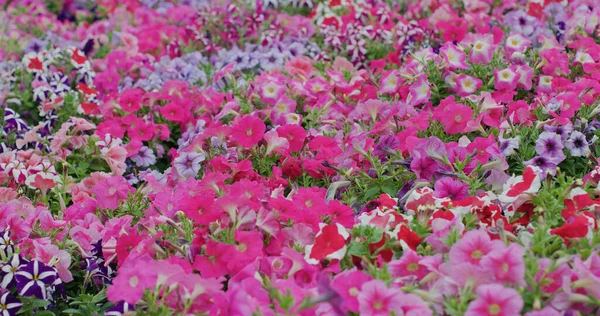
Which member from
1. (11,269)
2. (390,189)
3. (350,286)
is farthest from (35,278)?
(390,189)

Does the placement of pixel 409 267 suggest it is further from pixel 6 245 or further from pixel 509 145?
pixel 6 245

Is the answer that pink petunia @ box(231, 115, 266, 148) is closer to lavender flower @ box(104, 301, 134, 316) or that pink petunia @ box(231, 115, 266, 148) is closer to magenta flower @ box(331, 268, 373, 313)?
lavender flower @ box(104, 301, 134, 316)

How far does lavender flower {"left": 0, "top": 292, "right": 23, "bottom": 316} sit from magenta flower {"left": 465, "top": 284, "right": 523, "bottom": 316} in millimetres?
1491

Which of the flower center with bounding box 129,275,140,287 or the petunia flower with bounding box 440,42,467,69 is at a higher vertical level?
the petunia flower with bounding box 440,42,467,69

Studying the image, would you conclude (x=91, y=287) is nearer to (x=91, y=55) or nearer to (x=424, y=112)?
(x=424, y=112)

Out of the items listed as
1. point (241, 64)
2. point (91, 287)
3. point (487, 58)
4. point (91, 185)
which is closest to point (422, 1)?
point (241, 64)

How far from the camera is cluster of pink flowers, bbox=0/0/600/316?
7.47 feet

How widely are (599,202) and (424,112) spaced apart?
1.04 meters

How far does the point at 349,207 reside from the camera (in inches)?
112

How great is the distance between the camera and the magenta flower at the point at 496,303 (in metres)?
2.06

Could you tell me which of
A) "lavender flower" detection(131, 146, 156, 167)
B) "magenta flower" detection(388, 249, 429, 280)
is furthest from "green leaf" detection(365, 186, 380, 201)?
"lavender flower" detection(131, 146, 156, 167)

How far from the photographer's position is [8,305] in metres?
2.56

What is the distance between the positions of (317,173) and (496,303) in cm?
138

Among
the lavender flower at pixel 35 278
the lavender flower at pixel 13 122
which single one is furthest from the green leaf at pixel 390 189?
the lavender flower at pixel 13 122
